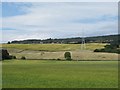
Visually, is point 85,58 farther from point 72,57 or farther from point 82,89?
point 82,89

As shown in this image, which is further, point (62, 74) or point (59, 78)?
point (62, 74)

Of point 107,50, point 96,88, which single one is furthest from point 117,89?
point 107,50

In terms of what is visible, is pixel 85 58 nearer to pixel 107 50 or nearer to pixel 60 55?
pixel 60 55

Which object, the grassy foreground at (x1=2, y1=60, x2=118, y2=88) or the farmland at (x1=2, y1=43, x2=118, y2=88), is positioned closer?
the grassy foreground at (x1=2, y1=60, x2=118, y2=88)

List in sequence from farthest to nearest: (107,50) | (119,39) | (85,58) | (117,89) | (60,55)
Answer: (119,39), (107,50), (60,55), (85,58), (117,89)

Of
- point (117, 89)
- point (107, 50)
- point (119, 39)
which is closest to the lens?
point (117, 89)

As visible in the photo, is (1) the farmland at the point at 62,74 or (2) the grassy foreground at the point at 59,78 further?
(1) the farmland at the point at 62,74

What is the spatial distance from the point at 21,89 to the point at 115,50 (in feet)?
417

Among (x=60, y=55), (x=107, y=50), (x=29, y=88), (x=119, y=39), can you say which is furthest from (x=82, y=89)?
(x=119, y=39)

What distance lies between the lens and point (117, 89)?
33125 millimetres

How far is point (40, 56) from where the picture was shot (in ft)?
494

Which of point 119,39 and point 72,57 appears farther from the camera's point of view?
point 119,39

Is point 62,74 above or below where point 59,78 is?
below

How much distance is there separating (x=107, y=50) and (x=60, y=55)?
77.3 ft
